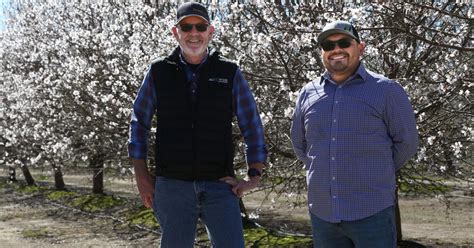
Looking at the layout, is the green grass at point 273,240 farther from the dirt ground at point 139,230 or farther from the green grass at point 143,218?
the green grass at point 143,218

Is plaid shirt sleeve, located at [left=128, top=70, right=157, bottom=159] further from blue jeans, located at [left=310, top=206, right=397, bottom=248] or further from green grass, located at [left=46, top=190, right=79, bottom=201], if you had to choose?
green grass, located at [left=46, top=190, right=79, bottom=201]

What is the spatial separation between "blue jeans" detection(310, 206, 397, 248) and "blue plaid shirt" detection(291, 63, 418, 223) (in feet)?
0.12

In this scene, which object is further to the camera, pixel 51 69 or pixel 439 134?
pixel 51 69

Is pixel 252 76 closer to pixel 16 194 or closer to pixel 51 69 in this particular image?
pixel 51 69

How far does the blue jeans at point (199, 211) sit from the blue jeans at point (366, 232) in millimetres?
492

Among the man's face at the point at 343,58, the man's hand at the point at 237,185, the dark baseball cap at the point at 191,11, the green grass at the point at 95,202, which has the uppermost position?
the dark baseball cap at the point at 191,11

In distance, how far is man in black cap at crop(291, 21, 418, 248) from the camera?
2902 mm

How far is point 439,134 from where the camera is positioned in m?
7.16

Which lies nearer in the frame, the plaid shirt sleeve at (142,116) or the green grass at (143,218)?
the plaid shirt sleeve at (142,116)

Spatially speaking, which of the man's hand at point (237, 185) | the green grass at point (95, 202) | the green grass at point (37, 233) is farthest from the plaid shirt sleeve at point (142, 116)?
the green grass at point (95, 202)

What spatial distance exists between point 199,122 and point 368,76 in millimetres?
910

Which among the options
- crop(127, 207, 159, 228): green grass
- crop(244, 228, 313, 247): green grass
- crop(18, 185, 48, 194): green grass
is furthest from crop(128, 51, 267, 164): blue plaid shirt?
crop(18, 185, 48, 194): green grass

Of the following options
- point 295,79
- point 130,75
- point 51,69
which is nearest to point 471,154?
point 295,79

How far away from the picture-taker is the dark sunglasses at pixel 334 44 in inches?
120
